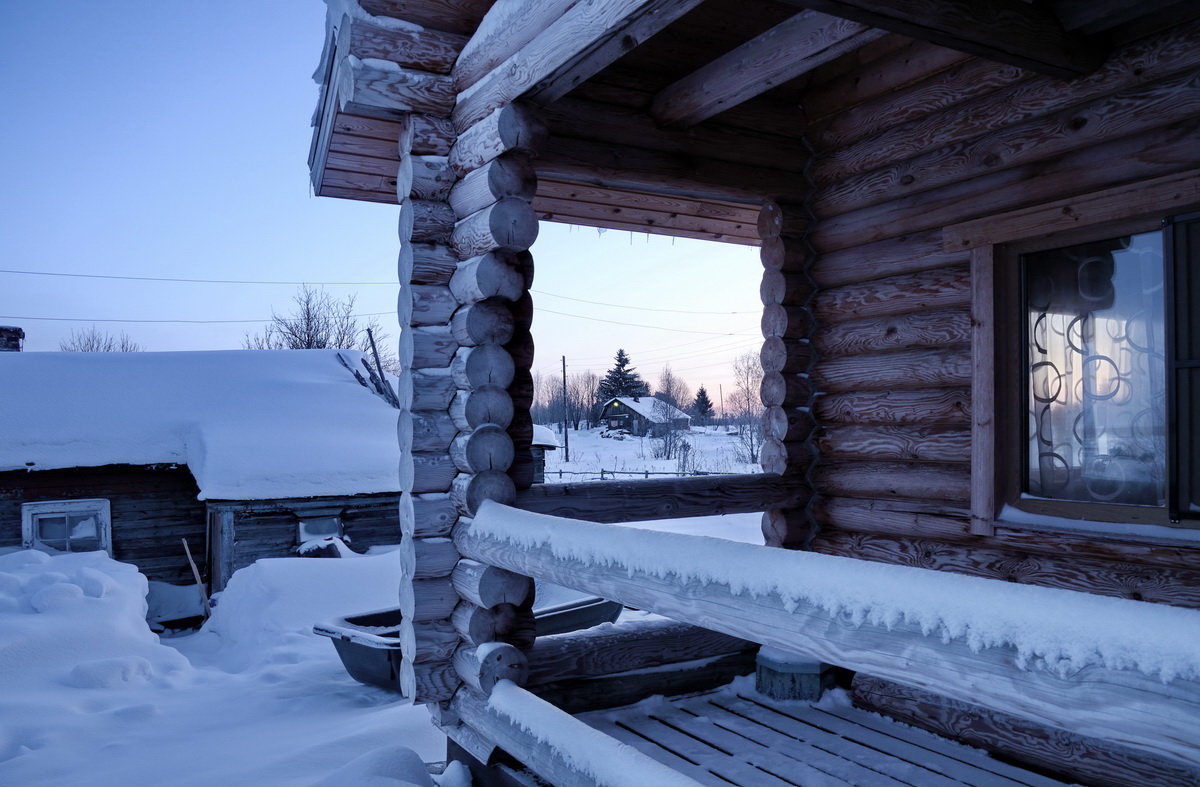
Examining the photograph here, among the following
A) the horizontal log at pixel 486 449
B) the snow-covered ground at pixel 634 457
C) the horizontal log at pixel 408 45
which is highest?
the horizontal log at pixel 408 45

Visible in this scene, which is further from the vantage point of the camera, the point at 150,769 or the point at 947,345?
the point at 150,769

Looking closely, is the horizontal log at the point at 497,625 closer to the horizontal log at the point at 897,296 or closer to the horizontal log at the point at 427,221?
the horizontal log at the point at 427,221

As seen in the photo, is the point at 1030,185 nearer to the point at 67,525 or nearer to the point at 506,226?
the point at 506,226

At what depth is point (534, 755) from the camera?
3.36 metres

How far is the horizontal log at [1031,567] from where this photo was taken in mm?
3334

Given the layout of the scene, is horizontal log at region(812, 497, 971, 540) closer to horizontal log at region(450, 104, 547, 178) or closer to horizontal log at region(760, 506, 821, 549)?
horizontal log at region(760, 506, 821, 549)

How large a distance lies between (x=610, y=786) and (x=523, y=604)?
1497mm

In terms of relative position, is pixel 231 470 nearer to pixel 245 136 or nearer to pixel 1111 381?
pixel 1111 381

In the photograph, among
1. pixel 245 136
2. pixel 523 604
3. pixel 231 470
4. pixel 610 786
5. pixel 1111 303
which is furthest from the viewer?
pixel 245 136

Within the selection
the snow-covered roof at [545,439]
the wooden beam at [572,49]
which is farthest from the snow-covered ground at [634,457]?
the wooden beam at [572,49]

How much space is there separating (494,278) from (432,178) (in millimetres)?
877

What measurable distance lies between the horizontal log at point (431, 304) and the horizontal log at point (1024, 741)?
3088 millimetres

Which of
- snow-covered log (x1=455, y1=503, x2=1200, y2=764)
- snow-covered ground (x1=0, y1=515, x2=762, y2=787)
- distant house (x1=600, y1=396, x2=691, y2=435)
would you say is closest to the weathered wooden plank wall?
snow-covered ground (x1=0, y1=515, x2=762, y2=787)

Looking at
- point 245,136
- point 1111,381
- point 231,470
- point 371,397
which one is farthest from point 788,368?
point 245,136
